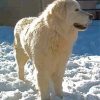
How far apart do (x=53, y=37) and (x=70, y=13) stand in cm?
40

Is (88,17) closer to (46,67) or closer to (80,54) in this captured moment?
(46,67)

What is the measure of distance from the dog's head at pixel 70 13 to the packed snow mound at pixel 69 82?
1.21m

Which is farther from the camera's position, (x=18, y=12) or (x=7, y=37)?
(x=18, y=12)

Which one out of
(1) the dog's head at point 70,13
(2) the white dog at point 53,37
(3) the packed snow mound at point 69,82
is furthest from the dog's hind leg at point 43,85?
(1) the dog's head at point 70,13

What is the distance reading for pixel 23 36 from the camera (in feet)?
18.2

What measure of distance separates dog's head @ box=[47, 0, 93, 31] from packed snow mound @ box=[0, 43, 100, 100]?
1215mm

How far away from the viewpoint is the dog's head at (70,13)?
15.5 ft

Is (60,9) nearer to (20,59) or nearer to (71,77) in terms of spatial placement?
(20,59)

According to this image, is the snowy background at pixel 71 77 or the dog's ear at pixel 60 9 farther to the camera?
the snowy background at pixel 71 77

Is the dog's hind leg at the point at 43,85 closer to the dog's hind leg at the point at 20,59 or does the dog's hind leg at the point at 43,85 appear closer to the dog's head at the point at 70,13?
the dog's head at the point at 70,13

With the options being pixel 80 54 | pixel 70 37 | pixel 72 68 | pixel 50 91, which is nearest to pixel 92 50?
pixel 80 54

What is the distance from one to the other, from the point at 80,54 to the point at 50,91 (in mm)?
3447

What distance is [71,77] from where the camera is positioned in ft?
21.8

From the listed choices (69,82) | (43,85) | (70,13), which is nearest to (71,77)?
(69,82)
